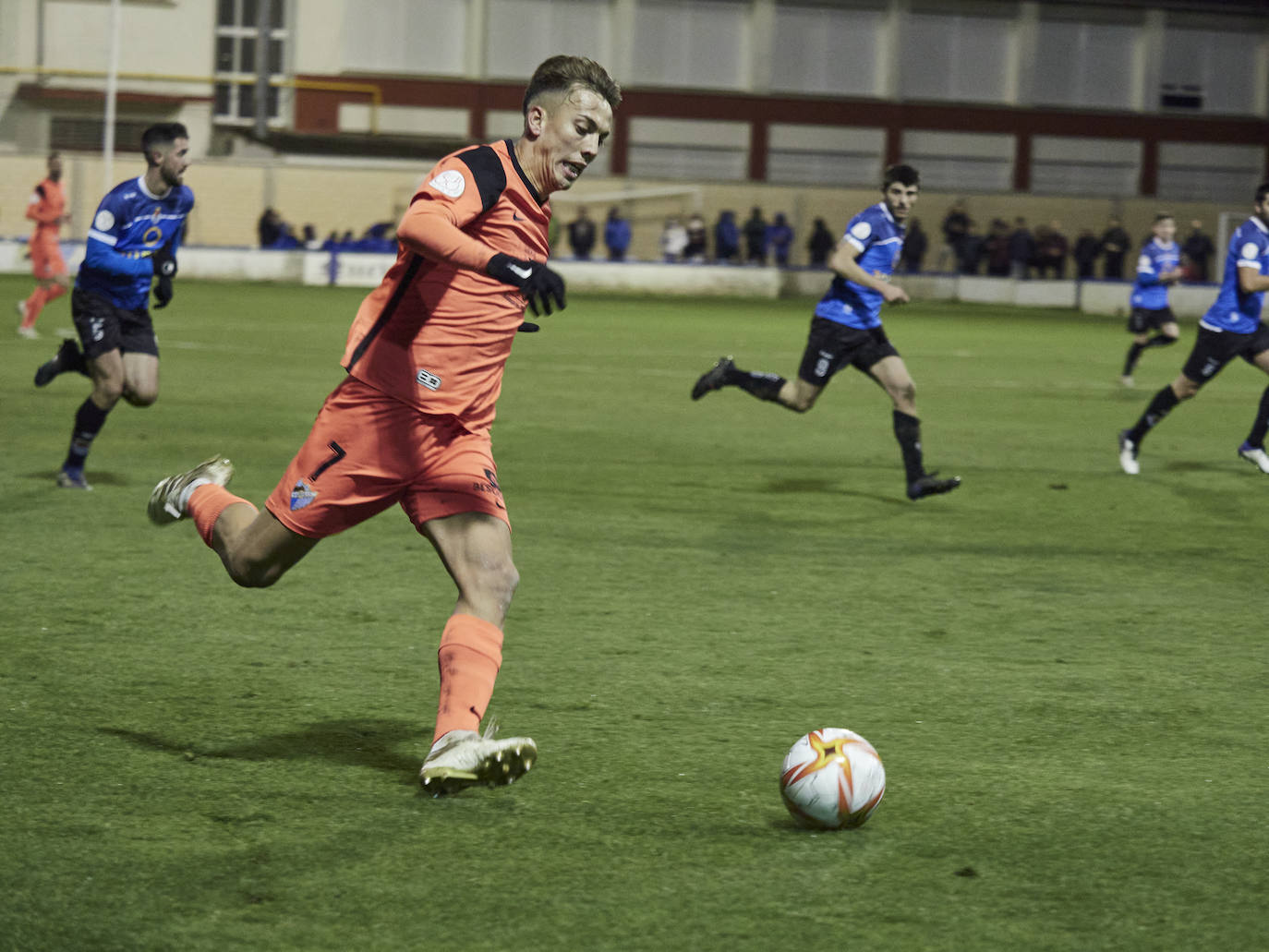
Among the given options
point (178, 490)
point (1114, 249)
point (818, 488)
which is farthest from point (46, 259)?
point (1114, 249)

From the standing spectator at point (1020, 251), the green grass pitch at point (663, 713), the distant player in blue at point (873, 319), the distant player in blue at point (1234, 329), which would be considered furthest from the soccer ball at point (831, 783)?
the standing spectator at point (1020, 251)

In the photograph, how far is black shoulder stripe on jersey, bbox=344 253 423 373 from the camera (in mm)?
4578

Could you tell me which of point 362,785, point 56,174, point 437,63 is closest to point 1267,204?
point 362,785

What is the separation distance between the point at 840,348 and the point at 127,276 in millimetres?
4301

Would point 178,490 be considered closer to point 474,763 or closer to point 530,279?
point 474,763

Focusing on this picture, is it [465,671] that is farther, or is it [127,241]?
[127,241]

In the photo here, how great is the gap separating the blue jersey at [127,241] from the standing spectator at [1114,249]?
34.5m

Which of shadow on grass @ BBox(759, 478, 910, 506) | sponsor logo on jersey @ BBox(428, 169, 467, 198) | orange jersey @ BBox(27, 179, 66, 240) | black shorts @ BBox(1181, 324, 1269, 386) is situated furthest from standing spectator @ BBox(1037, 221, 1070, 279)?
sponsor logo on jersey @ BBox(428, 169, 467, 198)

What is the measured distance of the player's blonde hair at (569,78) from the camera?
4.50 meters

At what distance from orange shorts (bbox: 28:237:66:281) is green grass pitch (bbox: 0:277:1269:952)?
34.5ft

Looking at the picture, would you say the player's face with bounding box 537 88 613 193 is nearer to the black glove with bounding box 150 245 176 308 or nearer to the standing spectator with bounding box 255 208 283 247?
the black glove with bounding box 150 245 176 308

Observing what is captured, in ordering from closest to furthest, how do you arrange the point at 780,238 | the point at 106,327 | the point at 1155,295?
1. the point at 106,327
2. the point at 1155,295
3. the point at 780,238

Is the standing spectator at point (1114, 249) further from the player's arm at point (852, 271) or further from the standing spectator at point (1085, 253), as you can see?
the player's arm at point (852, 271)

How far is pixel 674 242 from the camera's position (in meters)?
42.6
